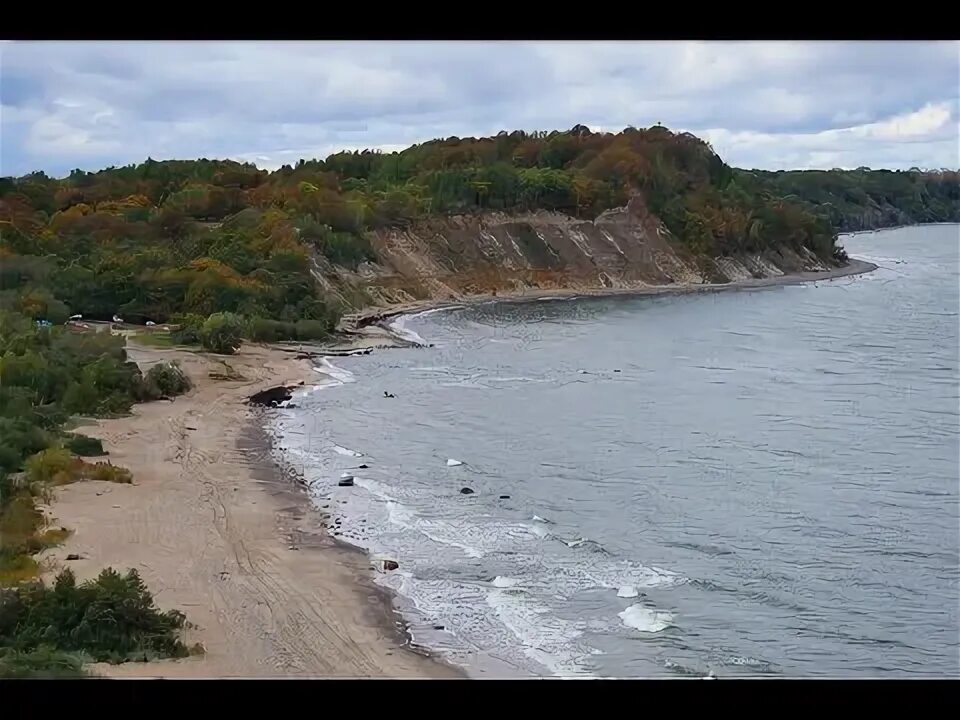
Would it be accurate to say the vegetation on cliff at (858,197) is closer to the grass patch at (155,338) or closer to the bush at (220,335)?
the bush at (220,335)

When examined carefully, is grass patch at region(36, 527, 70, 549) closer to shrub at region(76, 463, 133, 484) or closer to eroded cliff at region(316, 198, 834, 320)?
shrub at region(76, 463, 133, 484)

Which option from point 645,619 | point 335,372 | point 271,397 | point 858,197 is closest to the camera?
point 645,619

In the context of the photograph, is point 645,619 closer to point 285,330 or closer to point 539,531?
point 539,531

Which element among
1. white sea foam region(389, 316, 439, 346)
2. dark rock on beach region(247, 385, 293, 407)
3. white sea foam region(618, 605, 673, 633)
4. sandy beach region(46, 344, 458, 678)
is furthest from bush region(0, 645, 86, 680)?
white sea foam region(389, 316, 439, 346)

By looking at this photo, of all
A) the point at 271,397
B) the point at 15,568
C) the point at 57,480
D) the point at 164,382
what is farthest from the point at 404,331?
the point at 15,568
